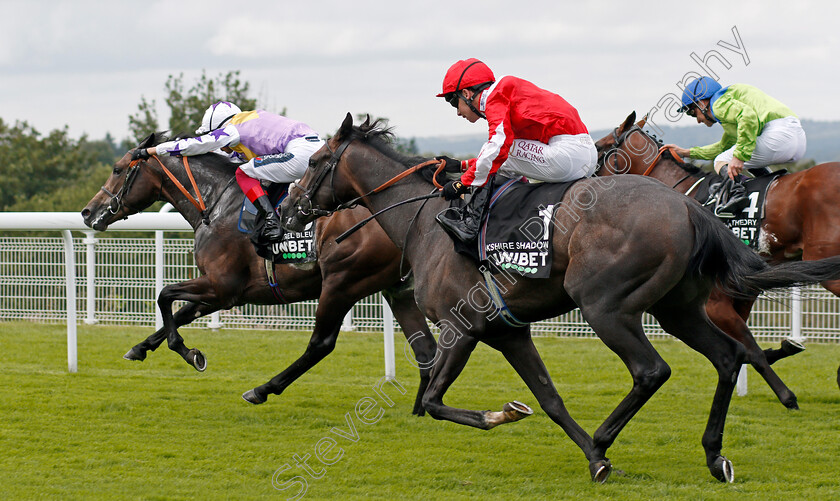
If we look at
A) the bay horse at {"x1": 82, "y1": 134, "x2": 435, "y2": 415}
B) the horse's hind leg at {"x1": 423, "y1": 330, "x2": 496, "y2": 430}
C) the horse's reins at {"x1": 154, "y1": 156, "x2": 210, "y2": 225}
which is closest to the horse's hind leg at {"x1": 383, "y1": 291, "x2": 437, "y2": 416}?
the bay horse at {"x1": 82, "y1": 134, "x2": 435, "y2": 415}

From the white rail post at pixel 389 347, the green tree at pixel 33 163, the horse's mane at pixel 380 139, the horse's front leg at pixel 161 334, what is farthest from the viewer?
the green tree at pixel 33 163

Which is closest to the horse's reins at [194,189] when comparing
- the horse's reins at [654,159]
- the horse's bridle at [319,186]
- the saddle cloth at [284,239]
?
the saddle cloth at [284,239]

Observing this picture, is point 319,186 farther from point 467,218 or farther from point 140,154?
point 140,154

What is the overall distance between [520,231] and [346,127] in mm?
1258

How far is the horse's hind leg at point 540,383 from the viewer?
4.58 meters

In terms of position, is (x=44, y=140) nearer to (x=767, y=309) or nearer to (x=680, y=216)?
(x=767, y=309)

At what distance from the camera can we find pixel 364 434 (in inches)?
219

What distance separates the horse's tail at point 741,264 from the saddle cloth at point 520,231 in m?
0.62

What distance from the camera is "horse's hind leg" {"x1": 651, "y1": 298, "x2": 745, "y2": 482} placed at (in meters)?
4.46

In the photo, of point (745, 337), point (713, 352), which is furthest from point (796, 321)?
point (713, 352)

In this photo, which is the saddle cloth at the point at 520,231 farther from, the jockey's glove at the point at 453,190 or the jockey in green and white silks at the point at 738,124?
the jockey in green and white silks at the point at 738,124

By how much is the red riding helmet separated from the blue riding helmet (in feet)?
7.01

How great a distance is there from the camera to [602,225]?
4176 mm

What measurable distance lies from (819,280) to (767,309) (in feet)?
17.2
